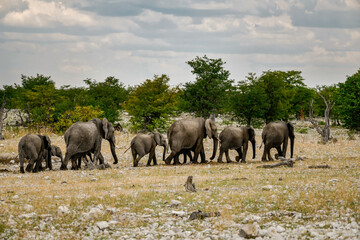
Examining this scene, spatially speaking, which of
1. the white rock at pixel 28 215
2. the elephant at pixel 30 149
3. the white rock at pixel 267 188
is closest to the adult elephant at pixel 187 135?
the elephant at pixel 30 149

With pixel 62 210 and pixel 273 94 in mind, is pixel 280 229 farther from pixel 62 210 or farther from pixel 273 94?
pixel 273 94

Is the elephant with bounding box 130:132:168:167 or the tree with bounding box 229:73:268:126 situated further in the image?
the tree with bounding box 229:73:268:126

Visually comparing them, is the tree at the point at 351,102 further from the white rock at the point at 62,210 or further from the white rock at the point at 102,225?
the white rock at the point at 102,225

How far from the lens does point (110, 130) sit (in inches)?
917

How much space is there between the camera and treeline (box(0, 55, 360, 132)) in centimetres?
4688

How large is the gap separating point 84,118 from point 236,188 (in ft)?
115

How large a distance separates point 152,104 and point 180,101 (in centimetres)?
1526

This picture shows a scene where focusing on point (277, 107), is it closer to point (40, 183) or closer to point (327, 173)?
point (327, 173)

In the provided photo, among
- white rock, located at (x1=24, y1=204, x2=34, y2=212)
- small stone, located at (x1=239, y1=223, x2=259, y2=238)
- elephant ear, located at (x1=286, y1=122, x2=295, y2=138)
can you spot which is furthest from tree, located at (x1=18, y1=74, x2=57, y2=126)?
small stone, located at (x1=239, y1=223, x2=259, y2=238)

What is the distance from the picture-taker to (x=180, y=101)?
6169 centimetres

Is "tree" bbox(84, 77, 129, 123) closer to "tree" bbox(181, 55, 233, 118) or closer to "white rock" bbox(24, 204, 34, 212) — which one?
"tree" bbox(181, 55, 233, 118)

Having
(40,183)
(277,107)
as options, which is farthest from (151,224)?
(277,107)

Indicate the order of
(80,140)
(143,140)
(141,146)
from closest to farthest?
(80,140), (141,146), (143,140)

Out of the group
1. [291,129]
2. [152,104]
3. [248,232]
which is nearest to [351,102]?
[152,104]
